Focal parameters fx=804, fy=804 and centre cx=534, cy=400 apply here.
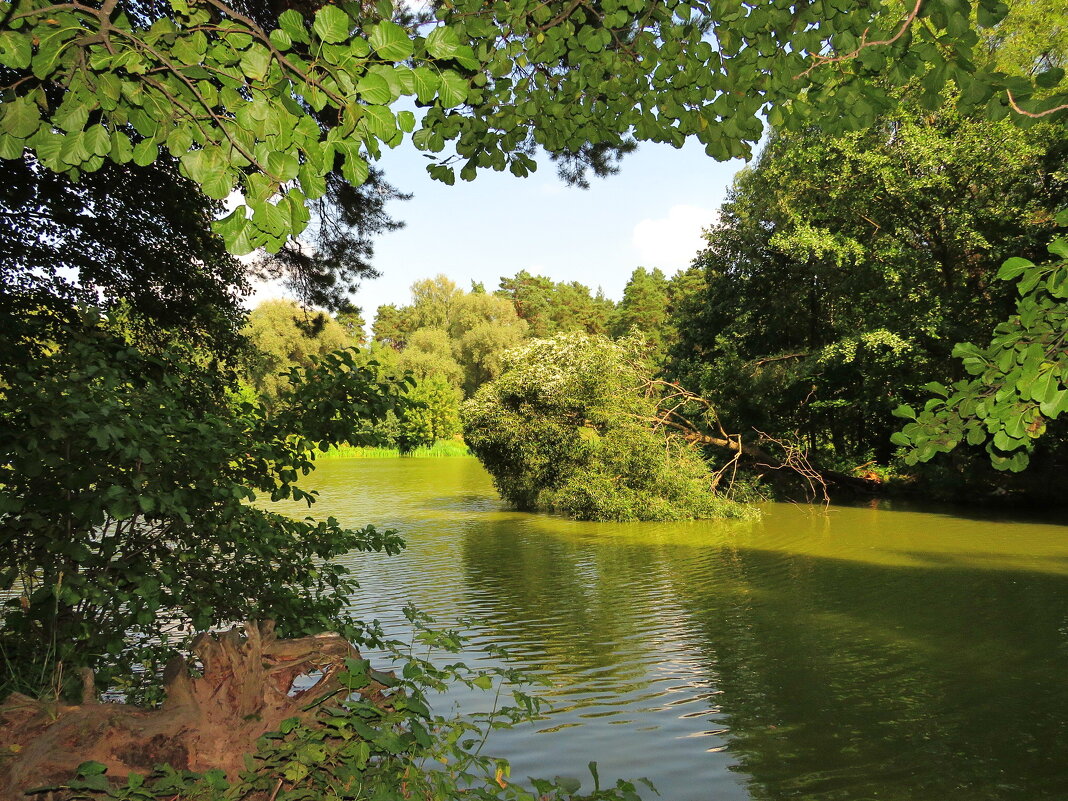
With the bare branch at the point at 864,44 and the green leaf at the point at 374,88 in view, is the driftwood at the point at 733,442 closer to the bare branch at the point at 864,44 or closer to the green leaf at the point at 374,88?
the bare branch at the point at 864,44

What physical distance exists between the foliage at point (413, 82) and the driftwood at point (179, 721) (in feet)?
6.33

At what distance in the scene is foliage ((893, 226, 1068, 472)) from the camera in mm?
2385

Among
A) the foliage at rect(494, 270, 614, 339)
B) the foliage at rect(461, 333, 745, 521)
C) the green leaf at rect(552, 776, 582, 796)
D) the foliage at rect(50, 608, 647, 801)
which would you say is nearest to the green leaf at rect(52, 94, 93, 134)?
the foliage at rect(50, 608, 647, 801)

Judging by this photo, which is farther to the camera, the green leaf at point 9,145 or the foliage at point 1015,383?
the foliage at point 1015,383

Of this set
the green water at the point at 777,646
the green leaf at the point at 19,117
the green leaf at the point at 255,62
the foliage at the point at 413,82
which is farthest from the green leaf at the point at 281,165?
the green water at the point at 777,646

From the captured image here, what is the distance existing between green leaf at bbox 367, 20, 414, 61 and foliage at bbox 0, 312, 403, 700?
7.56ft

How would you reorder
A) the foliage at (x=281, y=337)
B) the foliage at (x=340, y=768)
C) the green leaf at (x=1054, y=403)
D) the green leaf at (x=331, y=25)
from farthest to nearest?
→ the foliage at (x=281, y=337) < the foliage at (x=340, y=768) < the green leaf at (x=1054, y=403) < the green leaf at (x=331, y=25)

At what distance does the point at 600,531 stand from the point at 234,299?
31.2 feet

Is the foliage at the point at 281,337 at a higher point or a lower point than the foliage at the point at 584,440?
higher

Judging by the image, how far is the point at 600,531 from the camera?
16.8m

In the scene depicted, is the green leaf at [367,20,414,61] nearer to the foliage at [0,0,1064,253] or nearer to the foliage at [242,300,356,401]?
the foliage at [0,0,1064,253]

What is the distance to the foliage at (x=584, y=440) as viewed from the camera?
18.0m

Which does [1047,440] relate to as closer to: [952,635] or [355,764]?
[952,635]

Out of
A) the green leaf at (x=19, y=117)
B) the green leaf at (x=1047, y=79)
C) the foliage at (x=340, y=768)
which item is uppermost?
the green leaf at (x=1047, y=79)
